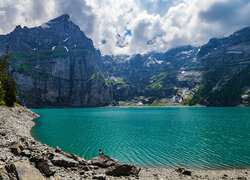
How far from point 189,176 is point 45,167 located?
1930 centimetres

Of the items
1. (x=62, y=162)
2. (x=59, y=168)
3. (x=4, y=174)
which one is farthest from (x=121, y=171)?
(x=4, y=174)

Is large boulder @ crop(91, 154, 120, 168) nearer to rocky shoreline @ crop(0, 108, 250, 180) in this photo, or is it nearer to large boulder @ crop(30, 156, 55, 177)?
rocky shoreline @ crop(0, 108, 250, 180)

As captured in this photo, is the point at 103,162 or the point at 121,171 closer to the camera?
the point at 121,171

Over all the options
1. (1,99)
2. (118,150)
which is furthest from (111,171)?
(1,99)

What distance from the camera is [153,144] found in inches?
1698

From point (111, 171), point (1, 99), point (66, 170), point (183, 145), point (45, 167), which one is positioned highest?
point (1, 99)

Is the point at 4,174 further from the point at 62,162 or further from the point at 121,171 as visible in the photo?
the point at 121,171

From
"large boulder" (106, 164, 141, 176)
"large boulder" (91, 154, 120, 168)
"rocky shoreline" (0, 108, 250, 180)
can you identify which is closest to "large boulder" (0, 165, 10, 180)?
"rocky shoreline" (0, 108, 250, 180)

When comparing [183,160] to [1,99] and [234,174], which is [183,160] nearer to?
[234,174]

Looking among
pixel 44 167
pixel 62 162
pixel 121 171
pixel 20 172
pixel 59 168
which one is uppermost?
pixel 20 172

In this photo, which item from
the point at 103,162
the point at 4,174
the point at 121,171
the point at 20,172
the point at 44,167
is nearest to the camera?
the point at 4,174

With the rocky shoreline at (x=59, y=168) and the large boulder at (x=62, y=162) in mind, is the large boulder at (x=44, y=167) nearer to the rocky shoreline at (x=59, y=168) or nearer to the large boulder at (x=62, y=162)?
the rocky shoreline at (x=59, y=168)

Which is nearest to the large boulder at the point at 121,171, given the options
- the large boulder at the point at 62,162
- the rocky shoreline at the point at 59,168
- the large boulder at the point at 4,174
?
the rocky shoreline at the point at 59,168

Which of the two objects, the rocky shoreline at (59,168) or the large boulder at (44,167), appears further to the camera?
the large boulder at (44,167)
